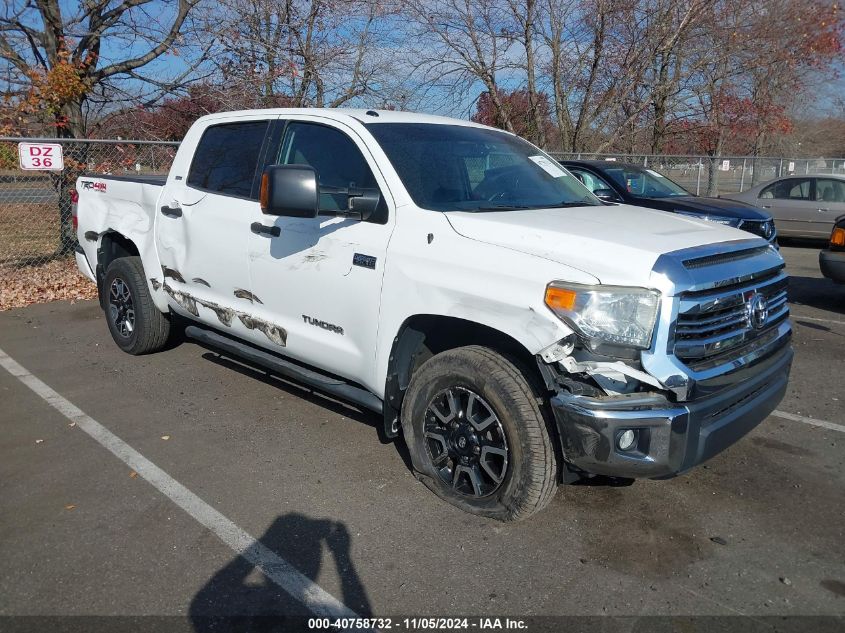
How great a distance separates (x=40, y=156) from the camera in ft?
29.3

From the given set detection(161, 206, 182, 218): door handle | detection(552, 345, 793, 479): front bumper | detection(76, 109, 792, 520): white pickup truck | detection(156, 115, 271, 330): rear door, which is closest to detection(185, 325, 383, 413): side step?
detection(76, 109, 792, 520): white pickup truck

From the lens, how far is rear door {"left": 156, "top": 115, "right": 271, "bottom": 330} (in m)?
4.80

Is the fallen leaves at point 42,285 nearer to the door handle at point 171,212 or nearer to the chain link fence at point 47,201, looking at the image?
the chain link fence at point 47,201

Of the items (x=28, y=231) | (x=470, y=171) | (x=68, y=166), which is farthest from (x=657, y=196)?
(x=28, y=231)

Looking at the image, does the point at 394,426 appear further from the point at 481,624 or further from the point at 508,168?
the point at 508,168

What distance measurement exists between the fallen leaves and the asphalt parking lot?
421 cm

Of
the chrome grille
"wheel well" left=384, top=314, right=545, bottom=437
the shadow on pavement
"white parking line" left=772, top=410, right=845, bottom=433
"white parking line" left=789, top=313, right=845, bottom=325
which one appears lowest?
"white parking line" left=772, top=410, right=845, bottom=433

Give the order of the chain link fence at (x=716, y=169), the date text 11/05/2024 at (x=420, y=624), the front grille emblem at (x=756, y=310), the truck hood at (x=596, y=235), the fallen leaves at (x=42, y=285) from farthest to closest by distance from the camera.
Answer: the chain link fence at (x=716, y=169)
the fallen leaves at (x=42, y=285)
the front grille emblem at (x=756, y=310)
the truck hood at (x=596, y=235)
the date text 11/05/2024 at (x=420, y=624)

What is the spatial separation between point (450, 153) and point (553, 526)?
7.32ft

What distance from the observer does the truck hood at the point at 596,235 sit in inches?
121

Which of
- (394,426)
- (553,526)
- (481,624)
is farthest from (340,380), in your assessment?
(481,624)

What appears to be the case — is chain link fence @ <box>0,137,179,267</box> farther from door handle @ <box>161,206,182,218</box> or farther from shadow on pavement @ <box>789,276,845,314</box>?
shadow on pavement @ <box>789,276,845,314</box>

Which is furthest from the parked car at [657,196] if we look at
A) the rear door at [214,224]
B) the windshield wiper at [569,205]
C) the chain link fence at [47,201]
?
the chain link fence at [47,201]

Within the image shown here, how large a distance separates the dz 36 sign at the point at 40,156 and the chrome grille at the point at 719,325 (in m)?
8.51
